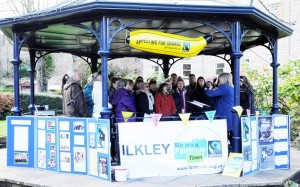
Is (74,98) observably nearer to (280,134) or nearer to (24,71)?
(280,134)

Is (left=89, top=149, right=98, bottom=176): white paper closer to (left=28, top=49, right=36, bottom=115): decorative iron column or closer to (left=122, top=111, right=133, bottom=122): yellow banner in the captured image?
(left=122, top=111, right=133, bottom=122): yellow banner

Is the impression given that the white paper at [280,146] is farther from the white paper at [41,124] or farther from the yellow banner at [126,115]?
the white paper at [41,124]

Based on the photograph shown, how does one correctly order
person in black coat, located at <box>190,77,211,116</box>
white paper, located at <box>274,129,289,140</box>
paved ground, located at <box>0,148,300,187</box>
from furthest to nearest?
1. person in black coat, located at <box>190,77,211,116</box>
2. white paper, located at <box>274,129,289,140</box>
3. paved ground, located at <box>0,148,300,187</box>

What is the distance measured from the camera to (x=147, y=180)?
255 inches

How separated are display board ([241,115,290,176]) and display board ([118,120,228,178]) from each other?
435 mm

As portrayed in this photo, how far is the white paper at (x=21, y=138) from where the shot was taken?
24.9ft

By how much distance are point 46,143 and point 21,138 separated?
720 millimetres

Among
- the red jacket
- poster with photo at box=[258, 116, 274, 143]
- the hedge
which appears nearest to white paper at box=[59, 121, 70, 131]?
the red jacket

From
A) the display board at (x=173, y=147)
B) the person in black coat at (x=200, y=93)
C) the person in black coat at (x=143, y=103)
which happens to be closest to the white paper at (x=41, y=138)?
the display board at (x=173, y=147)

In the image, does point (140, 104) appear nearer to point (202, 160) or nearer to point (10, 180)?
point (202, 160)

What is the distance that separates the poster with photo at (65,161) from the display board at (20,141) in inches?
33.1

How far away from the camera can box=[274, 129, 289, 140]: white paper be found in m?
7.68

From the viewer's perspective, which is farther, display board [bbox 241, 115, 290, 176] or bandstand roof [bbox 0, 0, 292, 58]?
display board [bbox 241, 115, 290, 176]

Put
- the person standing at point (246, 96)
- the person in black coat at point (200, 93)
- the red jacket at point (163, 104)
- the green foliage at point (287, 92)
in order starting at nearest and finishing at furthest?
the red jacket at point (163, 104)
the person standing at point (246, 96)
the person in black coat at point (200, 93)
the green foliage at point (287, 92)
